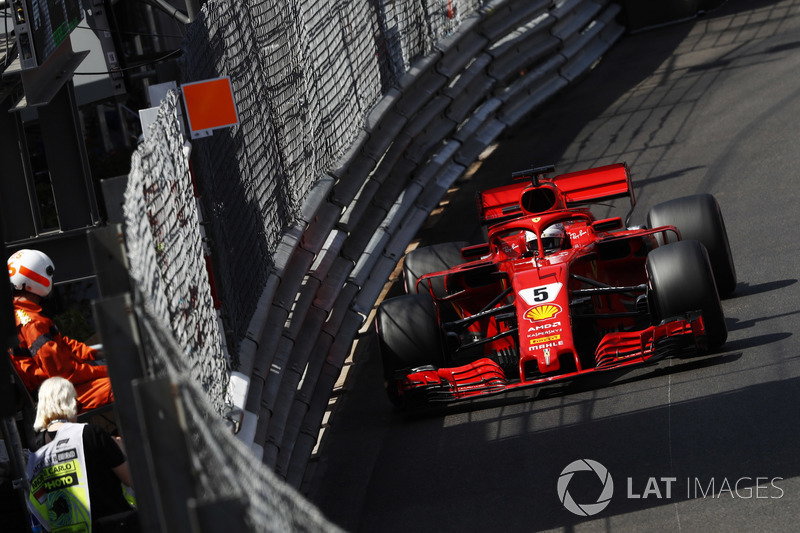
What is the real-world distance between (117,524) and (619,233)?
447 cm

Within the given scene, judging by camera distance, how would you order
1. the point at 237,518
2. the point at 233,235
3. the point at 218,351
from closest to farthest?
the point at 237,518
the point at 218,351
the point at 233,235

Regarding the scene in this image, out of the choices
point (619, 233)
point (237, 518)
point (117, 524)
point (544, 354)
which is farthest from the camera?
point (619, 233)

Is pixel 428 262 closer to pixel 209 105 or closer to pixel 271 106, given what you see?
pixel 271 106

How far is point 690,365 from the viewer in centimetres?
774

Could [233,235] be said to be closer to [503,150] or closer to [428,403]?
[428,403]

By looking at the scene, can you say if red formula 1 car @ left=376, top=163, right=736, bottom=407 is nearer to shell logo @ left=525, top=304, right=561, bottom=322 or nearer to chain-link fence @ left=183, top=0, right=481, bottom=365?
shell logo @ left=525, top=304, right=561, bottom=322

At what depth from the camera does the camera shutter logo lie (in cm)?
614

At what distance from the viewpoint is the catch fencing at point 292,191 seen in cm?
492

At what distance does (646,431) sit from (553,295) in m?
1.23

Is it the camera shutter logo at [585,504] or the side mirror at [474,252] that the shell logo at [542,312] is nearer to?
the camera shutter logo at [585,504]

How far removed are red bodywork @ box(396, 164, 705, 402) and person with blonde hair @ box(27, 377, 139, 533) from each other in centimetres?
308

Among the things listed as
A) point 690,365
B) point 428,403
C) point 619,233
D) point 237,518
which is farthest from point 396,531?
point 237,518

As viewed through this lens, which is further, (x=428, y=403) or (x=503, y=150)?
(x=503, y=150)

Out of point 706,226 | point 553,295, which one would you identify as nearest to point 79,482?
point 553,295
